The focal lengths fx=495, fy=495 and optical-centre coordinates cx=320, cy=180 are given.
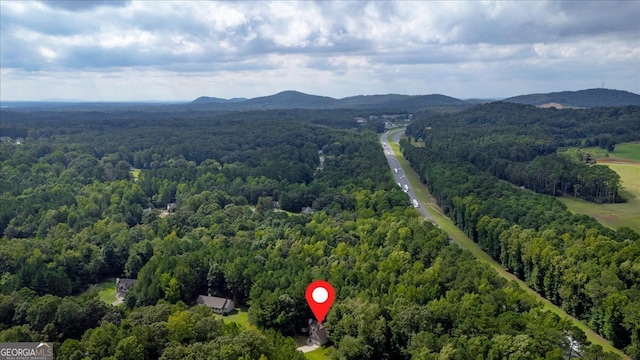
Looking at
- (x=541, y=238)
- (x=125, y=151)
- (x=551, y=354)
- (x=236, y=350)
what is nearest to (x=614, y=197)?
(x=541, y=238)

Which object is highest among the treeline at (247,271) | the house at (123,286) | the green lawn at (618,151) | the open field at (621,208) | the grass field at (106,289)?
the green lawn at (618,151)

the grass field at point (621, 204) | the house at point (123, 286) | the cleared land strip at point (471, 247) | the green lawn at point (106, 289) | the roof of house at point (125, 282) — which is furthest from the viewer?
the grass field at point (621, 204)

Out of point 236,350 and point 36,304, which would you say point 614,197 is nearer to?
point 236,350

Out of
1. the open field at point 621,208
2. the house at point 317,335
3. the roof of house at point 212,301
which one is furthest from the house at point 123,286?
the open field at point 621,208

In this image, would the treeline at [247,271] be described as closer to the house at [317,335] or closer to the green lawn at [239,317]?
the green lawn at [239,317]

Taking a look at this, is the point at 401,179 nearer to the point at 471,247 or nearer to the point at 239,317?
the point at 471,247

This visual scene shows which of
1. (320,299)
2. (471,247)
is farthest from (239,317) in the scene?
(471,247)
